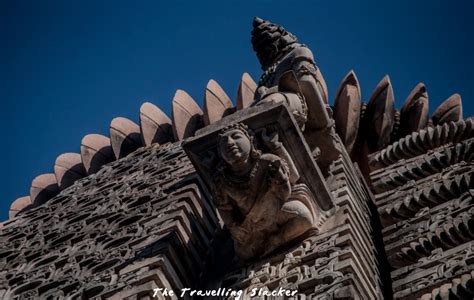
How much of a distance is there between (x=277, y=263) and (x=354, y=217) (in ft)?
2.43

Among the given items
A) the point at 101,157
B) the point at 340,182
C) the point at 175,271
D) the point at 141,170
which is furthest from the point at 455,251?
the point at 101,157

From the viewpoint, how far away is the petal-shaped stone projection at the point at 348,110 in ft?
30.4

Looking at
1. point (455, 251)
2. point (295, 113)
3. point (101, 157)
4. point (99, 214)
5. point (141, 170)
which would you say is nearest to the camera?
point (455, 251)

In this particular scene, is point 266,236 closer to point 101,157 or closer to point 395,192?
point 395,192

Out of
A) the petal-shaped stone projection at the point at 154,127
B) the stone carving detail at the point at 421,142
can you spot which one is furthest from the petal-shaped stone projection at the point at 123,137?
the stone carving detail at the point at 421,142

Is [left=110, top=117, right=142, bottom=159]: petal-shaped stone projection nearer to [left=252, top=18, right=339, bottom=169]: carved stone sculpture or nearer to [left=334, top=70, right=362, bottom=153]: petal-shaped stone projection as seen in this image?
[left=334, top=70, right=362, bottom=153]: petal-shaped stone projection

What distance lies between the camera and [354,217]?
667cm

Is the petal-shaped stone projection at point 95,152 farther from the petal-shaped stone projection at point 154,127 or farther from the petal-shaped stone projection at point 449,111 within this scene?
the petal-shaped stone projection at point 449,111

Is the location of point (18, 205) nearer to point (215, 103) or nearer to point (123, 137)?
point (123, 137)

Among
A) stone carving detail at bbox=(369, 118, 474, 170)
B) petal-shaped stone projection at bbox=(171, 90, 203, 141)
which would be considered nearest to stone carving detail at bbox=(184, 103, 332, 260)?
stone carving detail at bbox=(369, 118, 474, 170)

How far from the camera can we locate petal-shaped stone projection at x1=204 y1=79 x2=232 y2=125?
10.9 metres

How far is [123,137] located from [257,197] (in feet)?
19.4

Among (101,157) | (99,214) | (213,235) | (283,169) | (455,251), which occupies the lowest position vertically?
(455,251)

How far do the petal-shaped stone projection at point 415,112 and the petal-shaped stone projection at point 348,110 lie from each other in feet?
1.73
